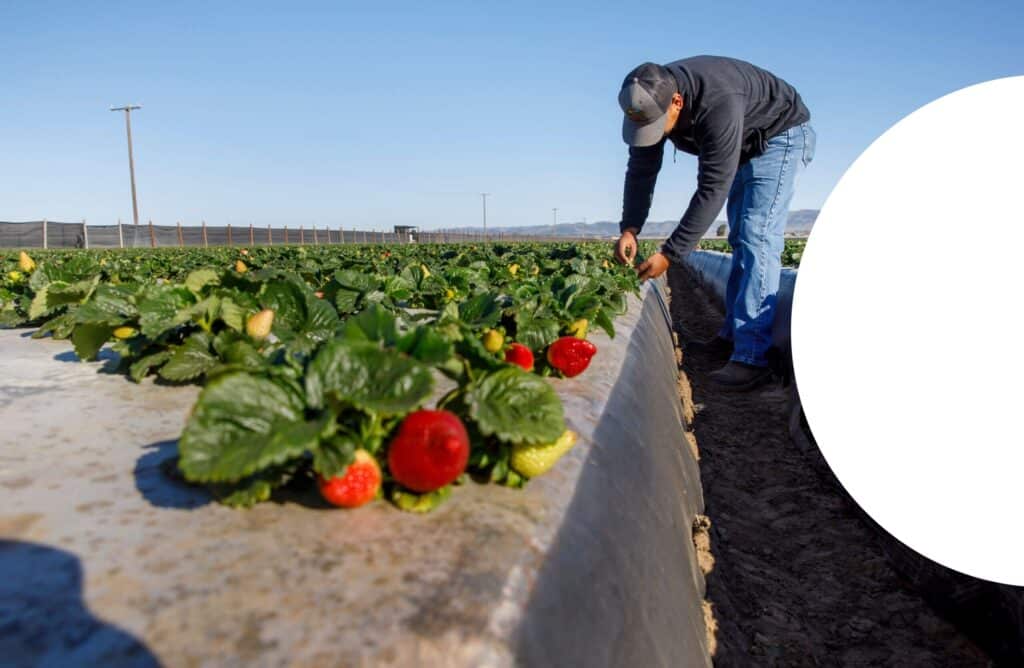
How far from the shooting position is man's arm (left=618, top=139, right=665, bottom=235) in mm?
4527

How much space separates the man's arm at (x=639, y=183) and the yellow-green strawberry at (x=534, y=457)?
3.62 m

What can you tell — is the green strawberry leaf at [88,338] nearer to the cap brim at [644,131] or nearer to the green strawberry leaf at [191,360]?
the green strawberry leaf at [191,360]

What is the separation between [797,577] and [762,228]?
8.98ft

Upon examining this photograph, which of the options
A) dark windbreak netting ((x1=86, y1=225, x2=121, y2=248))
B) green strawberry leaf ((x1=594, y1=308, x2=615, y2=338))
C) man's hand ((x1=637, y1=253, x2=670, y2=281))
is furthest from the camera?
dark windbreak netting ((x1=86, y1=225, x2=121, y2=248))

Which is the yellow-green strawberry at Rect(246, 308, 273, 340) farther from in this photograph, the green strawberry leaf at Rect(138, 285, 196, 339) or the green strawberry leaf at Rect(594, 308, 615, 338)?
the green strawberry leaf at Rect(594, 308, 615, 338)

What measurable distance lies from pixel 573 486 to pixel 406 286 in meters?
2.12

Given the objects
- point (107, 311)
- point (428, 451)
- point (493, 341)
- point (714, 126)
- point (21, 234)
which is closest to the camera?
point (428, 451)

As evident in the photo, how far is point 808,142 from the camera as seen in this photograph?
4570 millimetres

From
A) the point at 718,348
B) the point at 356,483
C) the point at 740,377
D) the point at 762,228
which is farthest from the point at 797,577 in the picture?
the point at 718,348

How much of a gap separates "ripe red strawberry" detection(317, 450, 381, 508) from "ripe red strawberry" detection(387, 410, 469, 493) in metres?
0.04

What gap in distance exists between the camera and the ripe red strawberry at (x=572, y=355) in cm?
210

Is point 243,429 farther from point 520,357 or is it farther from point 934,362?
point 934,362

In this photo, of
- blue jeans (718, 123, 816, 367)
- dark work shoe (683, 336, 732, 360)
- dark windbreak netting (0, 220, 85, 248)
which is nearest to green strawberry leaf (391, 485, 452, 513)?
blue jeans (718, 123, 816, 367)

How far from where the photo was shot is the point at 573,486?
131 centimetres
